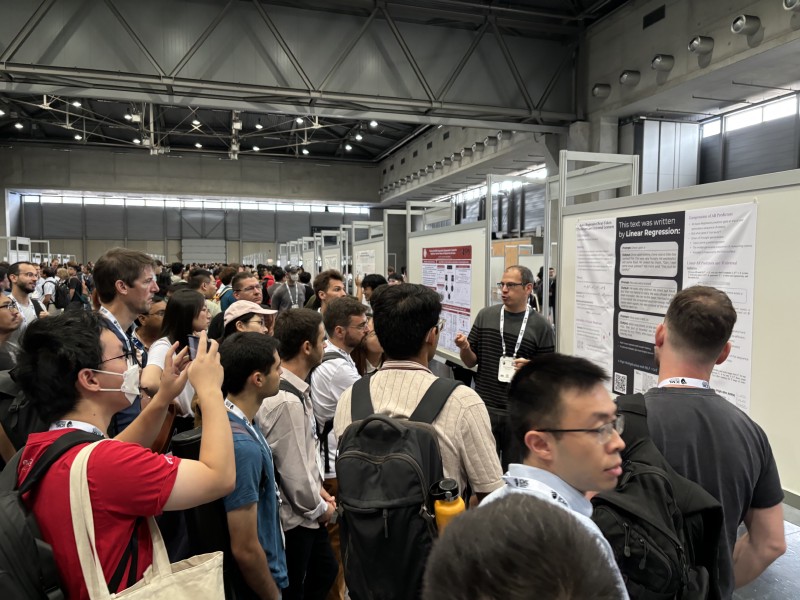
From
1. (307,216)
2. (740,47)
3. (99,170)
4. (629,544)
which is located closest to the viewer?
(629,544)

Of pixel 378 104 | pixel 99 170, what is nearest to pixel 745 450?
pixel 378 104

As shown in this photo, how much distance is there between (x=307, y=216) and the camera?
26.7 meters

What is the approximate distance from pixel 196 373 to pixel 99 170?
21031mm

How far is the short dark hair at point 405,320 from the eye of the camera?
1707mm

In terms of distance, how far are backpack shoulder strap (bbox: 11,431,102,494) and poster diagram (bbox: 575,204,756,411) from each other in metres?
2.21

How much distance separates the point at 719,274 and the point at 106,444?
2.21 meters

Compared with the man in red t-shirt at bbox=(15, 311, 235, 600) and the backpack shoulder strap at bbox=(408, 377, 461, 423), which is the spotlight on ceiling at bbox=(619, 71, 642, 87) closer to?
the backpack shoulder strap at bbox=(408, 377, 461, 423)

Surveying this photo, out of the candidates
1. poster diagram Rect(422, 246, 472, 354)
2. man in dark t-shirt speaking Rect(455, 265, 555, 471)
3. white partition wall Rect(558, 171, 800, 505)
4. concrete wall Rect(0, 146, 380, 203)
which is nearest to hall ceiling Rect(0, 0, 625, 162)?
poster diagram Rect(422, 246, 472, 354)

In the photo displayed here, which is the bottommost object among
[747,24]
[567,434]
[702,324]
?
[567,434]

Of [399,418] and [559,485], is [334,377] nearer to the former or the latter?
[399,418]

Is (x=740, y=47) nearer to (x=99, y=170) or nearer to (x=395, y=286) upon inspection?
(x=395, y=286)

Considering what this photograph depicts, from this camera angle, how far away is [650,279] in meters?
2.37

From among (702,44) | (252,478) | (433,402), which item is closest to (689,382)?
(433,402)

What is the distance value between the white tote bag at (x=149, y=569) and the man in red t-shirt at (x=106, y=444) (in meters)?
0.02
